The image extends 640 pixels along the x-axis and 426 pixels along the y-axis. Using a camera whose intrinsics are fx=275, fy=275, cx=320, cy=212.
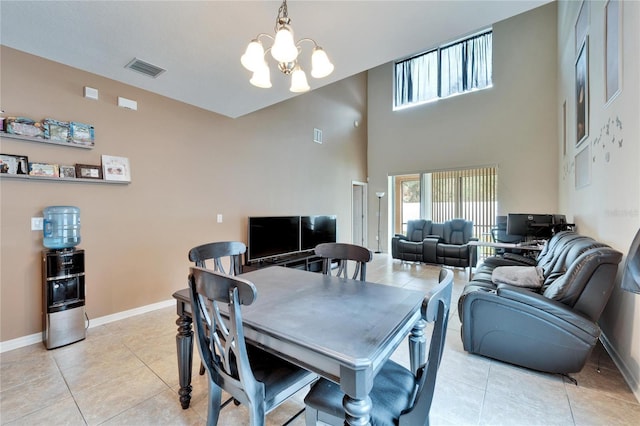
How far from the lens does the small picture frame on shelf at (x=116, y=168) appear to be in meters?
2.96

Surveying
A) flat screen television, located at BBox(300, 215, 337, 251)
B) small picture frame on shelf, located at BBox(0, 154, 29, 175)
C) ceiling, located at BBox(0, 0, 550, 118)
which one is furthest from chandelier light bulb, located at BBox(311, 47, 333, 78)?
flat screen television, located at BBox(300, 215, 337, 251)

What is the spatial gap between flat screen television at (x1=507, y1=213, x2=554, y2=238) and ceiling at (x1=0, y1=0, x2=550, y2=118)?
298 centimetres

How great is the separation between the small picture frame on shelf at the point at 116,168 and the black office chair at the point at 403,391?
3082mm

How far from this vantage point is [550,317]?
1931 mm

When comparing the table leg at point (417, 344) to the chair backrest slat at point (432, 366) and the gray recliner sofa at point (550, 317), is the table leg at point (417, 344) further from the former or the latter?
the gray recliner sofa at point (550, 317)

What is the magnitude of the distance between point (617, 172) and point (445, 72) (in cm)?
562

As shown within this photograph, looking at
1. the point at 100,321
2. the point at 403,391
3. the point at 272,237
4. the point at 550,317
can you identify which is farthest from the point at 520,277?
the point at 100,321

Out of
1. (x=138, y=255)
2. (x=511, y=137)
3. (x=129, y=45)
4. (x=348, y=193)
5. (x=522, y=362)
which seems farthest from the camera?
(x=348, y=193)

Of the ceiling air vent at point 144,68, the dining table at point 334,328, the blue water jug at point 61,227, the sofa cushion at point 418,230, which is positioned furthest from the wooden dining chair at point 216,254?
the sofa cushion at point 418,230

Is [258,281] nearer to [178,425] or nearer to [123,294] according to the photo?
[178,425]

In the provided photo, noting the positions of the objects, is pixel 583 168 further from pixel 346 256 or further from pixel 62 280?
pixel 62 280

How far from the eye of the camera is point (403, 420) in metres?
1.04

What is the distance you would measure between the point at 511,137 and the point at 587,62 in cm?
312

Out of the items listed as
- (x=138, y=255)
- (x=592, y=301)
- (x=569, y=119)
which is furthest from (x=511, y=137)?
(x=138, y=255)
